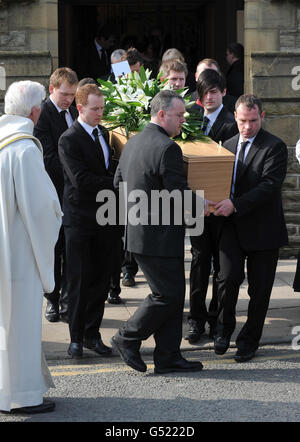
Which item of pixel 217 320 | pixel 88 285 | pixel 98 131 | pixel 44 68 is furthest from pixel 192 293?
pixel 44 68

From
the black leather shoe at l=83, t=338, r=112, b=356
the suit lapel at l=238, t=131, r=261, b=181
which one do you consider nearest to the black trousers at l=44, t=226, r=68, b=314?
the black leather shoe at l=83, t=338, r=112, b=356

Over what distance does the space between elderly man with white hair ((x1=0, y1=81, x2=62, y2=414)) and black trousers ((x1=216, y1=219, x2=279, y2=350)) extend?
174cm

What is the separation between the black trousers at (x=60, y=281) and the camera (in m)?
8.05

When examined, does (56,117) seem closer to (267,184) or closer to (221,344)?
(267,184)

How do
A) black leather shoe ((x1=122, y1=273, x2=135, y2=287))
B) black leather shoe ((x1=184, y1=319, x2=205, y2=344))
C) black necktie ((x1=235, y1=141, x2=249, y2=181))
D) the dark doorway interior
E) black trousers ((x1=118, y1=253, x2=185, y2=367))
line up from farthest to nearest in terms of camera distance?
the dark doorway interior
black leather shoe ((x1=122, y1=273, x2=135, y2=287))
black leather shoe ((x1=184, y1=319, x2=205, y2=344))
black necktie ((x1=235, y1=141, x2=249, y2=181))
black trousers ((x1=118, y1=253, x2=185, y2=367))

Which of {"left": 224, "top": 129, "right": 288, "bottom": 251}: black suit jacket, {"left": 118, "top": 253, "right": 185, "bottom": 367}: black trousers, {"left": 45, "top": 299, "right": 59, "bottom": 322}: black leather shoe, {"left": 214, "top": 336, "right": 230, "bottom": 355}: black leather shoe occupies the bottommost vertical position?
{"left": 45, "top": 299, "right": 59, "bottom": 322}: black leather shoe

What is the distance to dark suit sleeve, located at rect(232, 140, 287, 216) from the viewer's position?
22.6 feet

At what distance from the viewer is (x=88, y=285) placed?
23.8ft

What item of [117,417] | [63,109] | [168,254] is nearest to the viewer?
[117,417]

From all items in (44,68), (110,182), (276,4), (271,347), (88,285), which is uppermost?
(276,4)

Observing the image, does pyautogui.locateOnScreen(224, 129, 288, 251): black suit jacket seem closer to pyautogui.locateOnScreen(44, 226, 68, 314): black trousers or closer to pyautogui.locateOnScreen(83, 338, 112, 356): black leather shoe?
pyautogui.locateOnScreen(83, 338, 112, 356): black leather shoe

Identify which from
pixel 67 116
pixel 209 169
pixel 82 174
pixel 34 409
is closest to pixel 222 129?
pixel 209 169

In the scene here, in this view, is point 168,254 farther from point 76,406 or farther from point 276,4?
point 276,4

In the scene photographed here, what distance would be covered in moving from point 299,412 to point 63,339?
2.48 metres
